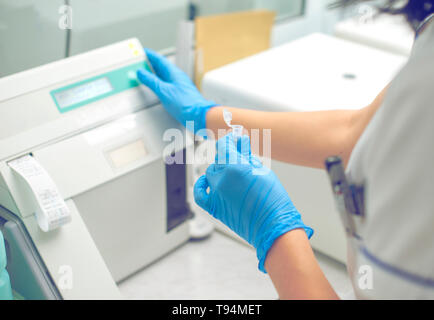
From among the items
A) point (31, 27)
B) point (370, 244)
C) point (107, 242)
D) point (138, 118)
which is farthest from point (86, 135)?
point (370, 244)

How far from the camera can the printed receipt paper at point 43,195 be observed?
0.71m

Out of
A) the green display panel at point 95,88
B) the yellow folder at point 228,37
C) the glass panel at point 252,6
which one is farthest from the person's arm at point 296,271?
the glass panel at point 252,6

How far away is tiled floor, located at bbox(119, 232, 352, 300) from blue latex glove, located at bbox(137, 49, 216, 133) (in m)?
0.32

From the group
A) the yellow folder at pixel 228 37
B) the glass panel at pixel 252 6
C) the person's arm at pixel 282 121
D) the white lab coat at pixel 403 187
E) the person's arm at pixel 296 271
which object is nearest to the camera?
the white lab coat at pixel 403 187

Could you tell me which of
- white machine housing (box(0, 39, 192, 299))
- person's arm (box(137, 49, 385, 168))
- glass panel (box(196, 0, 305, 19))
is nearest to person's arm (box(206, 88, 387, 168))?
person's arm (box(137, 49, 385, 168))

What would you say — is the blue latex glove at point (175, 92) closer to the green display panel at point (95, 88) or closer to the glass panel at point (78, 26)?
the green display panel at point (95, 88)

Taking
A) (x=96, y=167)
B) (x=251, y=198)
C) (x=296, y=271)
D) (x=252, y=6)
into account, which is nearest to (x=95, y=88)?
(x=96, y=167)

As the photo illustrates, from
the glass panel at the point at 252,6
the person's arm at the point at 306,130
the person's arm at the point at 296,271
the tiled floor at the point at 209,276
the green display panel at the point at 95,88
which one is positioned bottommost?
the tiled floor at the point at 209,276

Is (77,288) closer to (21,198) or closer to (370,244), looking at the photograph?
(21,198)

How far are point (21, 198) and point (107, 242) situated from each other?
8.8 inches

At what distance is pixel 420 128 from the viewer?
0.41 metres

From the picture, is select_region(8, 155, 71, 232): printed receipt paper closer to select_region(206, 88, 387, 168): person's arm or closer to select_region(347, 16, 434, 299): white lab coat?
select_region(206, 88, 387, 168): person's arm

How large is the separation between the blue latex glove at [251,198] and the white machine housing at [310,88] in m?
0.26

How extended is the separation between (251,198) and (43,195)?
348 mm
